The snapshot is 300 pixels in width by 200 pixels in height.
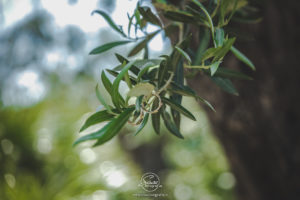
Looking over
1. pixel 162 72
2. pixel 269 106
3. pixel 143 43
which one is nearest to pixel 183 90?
pixel 162 72

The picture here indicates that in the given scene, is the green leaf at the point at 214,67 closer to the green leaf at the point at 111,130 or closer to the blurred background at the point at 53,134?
the green leaf at the point at 111,130

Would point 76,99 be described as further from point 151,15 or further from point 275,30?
point 151,15

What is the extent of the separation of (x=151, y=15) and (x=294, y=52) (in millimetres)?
501

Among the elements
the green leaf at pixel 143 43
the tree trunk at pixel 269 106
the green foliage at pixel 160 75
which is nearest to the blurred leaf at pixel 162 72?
the green foliage at pixel 160 75

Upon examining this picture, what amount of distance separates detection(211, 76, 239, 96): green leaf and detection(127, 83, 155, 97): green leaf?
4.1 inches

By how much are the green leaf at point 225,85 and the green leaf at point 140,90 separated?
0.10 meters

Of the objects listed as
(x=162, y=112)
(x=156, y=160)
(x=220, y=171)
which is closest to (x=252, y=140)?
(x=162, y=112)

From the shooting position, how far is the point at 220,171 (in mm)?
1843

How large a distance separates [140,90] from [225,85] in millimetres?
120

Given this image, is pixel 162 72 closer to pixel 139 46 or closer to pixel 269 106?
pixel 139 46

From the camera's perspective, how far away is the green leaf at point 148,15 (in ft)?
0.96

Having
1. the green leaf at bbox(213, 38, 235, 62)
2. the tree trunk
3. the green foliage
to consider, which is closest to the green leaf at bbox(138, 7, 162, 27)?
the green foliage

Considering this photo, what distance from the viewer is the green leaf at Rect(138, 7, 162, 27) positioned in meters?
0.29

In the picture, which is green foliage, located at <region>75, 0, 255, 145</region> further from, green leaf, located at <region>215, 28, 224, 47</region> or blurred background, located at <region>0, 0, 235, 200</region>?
blurred background, located at <region>0, 0, 235, 200</region>
